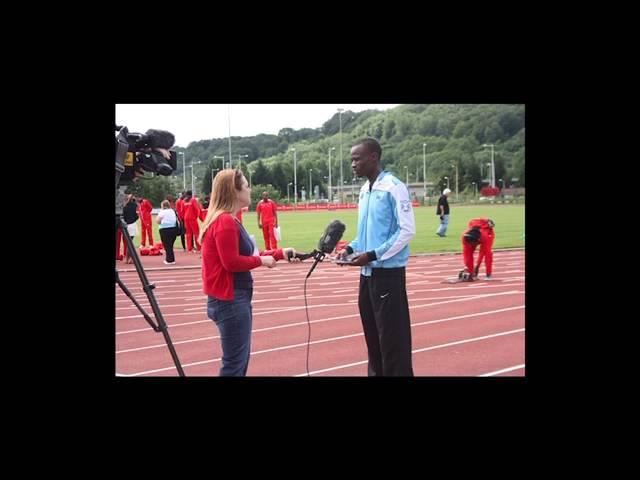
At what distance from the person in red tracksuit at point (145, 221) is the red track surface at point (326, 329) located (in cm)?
153

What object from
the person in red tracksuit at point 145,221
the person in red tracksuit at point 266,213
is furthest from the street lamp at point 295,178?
the person in red tracksuit at point 145,221

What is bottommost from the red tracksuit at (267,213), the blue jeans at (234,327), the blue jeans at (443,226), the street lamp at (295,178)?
the blue jeans at (234,327)

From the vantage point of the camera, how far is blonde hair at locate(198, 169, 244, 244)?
12.8 ft

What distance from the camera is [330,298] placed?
8.97m

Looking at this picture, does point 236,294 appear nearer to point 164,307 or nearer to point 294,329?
point 294,329

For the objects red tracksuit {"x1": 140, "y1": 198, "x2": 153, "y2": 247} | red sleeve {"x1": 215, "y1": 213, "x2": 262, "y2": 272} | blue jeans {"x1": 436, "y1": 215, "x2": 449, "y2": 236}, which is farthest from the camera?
blue jeans {"x1": 436, "y1": 215, "x2": 449, "y2": 236}

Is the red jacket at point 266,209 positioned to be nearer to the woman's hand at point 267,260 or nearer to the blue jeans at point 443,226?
the woman's hand at point 267,260

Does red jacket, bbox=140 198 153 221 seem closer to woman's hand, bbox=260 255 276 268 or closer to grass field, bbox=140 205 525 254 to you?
grass field, bbox=140 205 525 254

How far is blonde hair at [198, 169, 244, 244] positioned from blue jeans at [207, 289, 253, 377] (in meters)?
0.43

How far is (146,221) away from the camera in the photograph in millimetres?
12828

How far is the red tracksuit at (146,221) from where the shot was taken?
12.3m

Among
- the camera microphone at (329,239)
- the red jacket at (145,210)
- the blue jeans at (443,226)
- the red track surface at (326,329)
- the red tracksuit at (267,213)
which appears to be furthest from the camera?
the blue jeans at (443,226)

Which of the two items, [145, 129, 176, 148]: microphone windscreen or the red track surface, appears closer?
[145, 129, 176, 148]: microphone windscreen

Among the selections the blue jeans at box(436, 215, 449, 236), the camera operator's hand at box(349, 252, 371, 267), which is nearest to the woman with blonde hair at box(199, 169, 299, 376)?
the camera operator's hand at box(349, 252, 371, 267)
